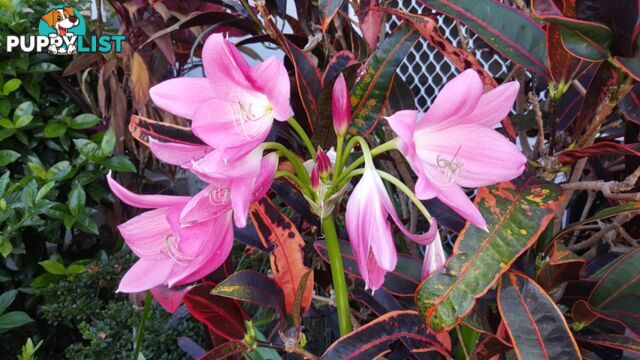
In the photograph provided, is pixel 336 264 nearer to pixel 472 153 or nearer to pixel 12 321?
pixel 472 153

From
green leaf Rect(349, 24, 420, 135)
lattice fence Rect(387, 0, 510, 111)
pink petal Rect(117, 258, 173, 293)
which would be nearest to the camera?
pink petal Rect(117, 258, 173, 293)

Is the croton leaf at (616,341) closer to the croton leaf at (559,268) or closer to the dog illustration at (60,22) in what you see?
the croton leaf at (559,268)

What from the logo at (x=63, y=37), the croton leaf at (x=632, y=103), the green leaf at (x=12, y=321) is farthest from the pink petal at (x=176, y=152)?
the logo at (x=63, y=37)

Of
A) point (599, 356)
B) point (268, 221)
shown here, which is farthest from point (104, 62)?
point (599, 356)

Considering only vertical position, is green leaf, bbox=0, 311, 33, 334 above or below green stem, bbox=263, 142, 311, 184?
below

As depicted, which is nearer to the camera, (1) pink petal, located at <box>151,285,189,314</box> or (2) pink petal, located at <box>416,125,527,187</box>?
(2) pink petal, located at <box>416,125,527,187</box>

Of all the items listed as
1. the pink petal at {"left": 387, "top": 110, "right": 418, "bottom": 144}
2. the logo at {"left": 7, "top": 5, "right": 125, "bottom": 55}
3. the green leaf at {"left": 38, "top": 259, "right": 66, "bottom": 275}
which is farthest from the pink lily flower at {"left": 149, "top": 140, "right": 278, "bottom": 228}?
the logo at {"left": 7, "top": 5, "right": 125, "bottom": 55}

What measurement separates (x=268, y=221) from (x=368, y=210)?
7.7 inches

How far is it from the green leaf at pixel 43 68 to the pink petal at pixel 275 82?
143 centimetres

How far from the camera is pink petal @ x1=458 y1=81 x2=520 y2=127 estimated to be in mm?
383

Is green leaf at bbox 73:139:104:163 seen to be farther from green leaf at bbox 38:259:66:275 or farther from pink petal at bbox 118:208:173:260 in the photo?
pink petal at bbox 118:208:173:260

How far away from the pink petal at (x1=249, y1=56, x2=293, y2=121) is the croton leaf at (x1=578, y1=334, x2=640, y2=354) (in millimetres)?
427

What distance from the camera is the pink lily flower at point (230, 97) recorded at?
365 millimetres

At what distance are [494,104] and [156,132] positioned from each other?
36 cm
